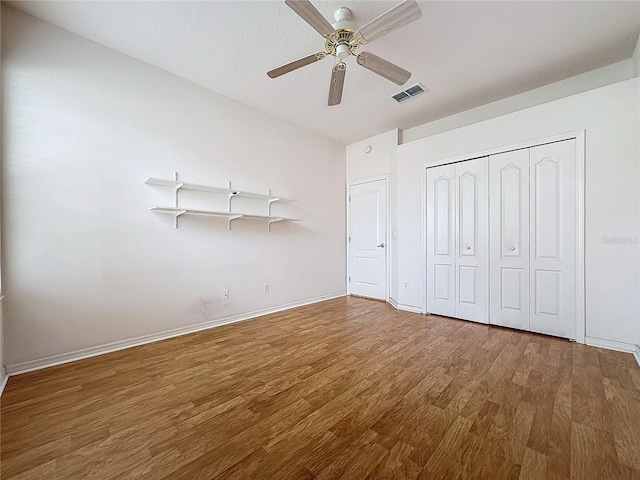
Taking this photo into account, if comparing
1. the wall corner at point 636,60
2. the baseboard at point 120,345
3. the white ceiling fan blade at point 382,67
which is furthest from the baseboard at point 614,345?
the baseboard at point 120,345

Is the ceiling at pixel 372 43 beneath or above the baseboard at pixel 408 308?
above

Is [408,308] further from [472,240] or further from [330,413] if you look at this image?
[330,413]

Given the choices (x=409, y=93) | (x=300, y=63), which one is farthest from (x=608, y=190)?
(x=300, y=63)

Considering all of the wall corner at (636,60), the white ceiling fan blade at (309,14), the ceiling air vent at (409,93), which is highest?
the ceiling air vent at (409,93)

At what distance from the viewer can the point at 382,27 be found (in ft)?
5.94

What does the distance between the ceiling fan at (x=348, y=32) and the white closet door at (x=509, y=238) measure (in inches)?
75.1

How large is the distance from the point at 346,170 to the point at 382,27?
11.0 ft

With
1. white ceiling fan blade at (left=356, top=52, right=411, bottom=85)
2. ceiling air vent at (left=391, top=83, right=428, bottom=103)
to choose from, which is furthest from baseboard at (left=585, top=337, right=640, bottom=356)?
ceiling air vent at (left=391, top=83, right=428, bottom=103)

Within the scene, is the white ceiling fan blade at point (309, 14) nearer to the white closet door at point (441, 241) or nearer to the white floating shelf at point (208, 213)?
the white floating shelf at point (208, 213)

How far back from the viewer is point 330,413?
1.60 m

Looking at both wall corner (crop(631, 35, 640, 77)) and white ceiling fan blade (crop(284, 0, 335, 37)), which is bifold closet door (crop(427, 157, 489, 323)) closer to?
wall corner (crop(631, 35, 640, 77))

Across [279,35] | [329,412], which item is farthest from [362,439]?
[279,35]

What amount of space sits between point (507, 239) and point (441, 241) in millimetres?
787

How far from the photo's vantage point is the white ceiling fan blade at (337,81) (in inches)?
84.7
